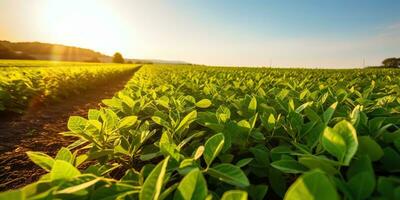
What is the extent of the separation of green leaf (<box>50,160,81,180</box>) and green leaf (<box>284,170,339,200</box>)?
0.61 m

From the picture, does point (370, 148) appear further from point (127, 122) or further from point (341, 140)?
point (127, 122)

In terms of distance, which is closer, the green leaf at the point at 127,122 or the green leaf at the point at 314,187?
the green leaf at the point at 314,187

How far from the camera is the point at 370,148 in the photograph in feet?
3.07

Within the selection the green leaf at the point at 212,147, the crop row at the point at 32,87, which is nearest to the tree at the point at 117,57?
the crop row at the point at 32,87

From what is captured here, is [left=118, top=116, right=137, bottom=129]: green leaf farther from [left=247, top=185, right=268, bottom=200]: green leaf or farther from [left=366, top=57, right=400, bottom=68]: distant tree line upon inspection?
[left=366, top=57, right=400, bottom=68]: distant tree line

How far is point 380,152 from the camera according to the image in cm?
92

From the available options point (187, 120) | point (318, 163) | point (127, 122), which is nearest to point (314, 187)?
point (318, 163)

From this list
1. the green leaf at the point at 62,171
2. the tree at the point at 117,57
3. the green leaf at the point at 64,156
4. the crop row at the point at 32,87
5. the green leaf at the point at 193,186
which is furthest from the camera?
the tree at the point at 117,57

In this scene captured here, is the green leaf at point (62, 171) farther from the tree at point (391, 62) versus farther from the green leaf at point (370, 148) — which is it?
the tree at point (391, 62)

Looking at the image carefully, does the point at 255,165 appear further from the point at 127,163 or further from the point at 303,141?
the point at 127,163

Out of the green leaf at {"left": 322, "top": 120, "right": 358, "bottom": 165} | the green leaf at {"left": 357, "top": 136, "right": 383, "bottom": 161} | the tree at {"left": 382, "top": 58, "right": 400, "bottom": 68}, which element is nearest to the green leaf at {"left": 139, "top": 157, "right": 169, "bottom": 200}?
the green leaf at {"left": 322, "top": 120, "right": 358, "bottom": 165}

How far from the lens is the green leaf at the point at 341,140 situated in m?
0.82

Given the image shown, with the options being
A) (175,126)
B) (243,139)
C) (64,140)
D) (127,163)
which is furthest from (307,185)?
(64,140)

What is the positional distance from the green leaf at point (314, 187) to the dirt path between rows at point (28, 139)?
1.79 meters
